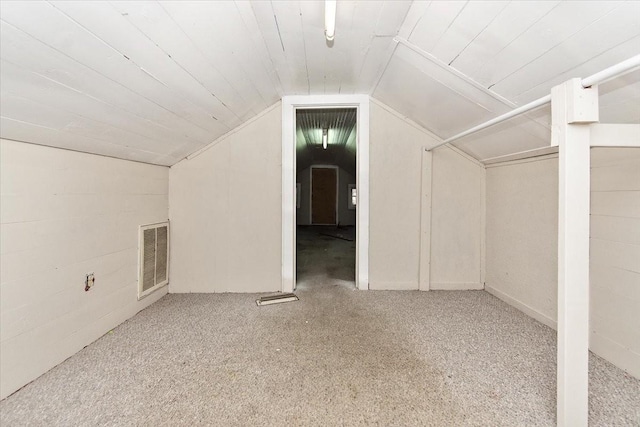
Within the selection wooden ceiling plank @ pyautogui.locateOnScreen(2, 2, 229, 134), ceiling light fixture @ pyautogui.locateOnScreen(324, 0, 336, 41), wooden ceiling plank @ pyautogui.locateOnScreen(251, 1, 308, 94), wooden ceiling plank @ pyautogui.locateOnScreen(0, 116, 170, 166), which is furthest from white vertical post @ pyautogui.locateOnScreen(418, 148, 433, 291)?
wooden ceiling plank @ pyautogui.locateOnScreen(0, 116, 170, 166)

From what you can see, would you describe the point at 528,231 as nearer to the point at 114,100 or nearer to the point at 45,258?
the point at 114,100

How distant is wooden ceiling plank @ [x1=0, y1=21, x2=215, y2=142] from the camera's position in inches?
31.5

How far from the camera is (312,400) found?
113 centimetres

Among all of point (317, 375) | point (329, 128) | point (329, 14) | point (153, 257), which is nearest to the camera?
point (329, 14)

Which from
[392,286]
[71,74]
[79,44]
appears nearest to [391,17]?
[79,44]

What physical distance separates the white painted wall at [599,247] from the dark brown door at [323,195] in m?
6.21

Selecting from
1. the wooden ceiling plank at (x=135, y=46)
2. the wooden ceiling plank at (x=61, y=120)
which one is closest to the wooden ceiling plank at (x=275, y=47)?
the wooden ceiling plank at (x=135, y=46)

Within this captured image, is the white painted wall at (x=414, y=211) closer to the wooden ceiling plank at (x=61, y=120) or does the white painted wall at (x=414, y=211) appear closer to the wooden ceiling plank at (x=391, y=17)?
the wooden ceiling plank at (x=391, y=17)

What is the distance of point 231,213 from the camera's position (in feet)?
8.06

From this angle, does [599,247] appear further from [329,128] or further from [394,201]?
[329,128]

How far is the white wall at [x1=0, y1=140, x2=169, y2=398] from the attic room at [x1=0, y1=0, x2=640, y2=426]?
12 mm

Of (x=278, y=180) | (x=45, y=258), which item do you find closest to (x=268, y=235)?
(x=278, y=180)

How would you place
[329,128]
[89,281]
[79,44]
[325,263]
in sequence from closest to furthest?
[79,44]
[89,281]
[325,263]
[329,128]

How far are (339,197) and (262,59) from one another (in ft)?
22.0
